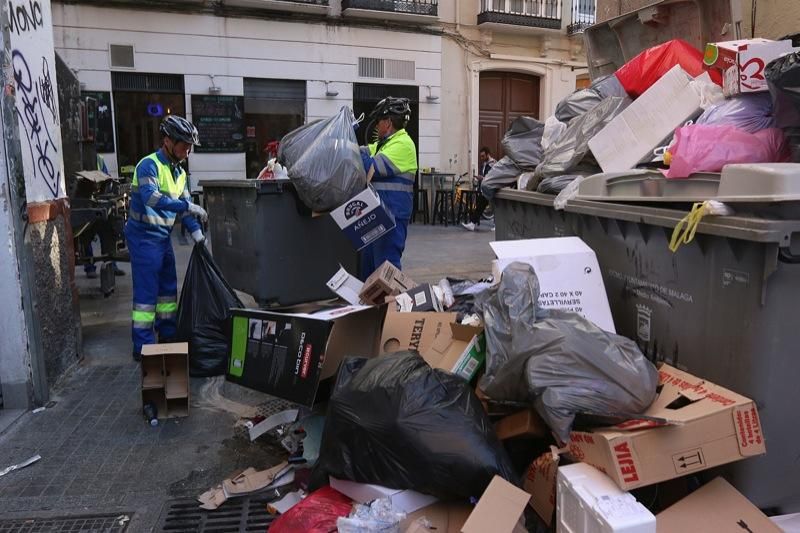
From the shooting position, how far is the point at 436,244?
9961mm

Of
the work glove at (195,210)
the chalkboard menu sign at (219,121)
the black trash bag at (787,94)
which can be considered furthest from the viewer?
the chalkboard menu sign at (219,121)

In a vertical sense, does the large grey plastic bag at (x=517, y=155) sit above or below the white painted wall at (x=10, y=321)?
above

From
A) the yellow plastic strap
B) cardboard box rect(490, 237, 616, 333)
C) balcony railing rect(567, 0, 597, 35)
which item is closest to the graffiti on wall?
cardboard box rect(490, 237, 616, 333)

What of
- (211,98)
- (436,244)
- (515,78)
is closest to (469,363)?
(436,244)

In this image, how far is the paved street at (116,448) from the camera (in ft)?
8.83

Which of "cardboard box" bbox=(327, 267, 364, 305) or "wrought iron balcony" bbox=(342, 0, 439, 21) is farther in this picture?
"wrought iron balcony" bbox=(342, 0, 439, 21)

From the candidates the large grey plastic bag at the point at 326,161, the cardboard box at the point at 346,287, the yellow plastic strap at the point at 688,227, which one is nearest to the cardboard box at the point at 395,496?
the yellow plastic strap at the point at 688,227

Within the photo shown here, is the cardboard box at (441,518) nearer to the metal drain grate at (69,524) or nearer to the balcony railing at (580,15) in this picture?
the metal drain grate at (69,524)

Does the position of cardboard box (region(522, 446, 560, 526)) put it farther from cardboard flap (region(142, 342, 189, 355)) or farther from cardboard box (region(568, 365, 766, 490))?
cardboard flap (region(142, 342, 189, 355))

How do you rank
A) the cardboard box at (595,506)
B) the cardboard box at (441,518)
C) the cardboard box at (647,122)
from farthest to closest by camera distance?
the cardboard box at (647,122), the cardboard box at (441,518), the cardboard box at (595,506)

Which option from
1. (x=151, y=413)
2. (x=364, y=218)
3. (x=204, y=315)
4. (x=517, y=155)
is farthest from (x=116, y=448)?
(x=517, y=155)

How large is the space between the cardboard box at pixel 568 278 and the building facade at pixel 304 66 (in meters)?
9.04

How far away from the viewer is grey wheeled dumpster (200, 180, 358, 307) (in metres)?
4.92

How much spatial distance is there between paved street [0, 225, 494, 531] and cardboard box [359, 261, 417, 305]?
868mm
